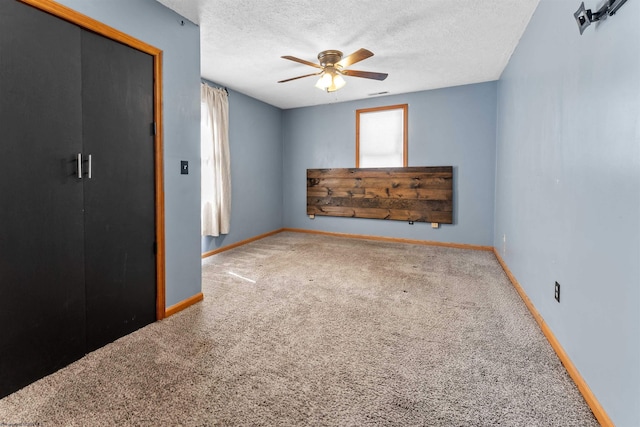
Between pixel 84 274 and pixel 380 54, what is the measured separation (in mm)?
3311

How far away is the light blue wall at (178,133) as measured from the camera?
221cm

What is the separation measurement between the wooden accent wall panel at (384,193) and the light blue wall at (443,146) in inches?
5.0

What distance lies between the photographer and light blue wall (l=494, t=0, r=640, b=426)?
1146mm

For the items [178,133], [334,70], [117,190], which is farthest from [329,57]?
[117,190]

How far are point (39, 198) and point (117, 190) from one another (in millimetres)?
429

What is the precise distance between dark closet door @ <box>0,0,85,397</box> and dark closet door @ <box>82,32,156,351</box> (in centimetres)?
7

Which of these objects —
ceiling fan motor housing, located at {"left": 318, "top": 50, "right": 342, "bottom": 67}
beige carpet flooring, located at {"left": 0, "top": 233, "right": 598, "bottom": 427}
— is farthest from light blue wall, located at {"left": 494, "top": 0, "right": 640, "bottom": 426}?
ceiling fan motor housing, located at {"left": 318, "top": 50, "right": 342, "bottom": 67}

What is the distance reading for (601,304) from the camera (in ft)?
4.38

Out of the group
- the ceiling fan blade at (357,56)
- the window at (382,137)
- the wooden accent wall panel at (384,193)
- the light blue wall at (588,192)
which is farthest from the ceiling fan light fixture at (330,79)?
the wooden accent wall panel at (384,193)

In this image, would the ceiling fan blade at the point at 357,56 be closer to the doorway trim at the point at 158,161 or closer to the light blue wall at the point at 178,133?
the light blue wall at the point at 178,133

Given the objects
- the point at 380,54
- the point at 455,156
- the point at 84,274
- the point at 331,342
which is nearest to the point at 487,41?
the point at 380,54

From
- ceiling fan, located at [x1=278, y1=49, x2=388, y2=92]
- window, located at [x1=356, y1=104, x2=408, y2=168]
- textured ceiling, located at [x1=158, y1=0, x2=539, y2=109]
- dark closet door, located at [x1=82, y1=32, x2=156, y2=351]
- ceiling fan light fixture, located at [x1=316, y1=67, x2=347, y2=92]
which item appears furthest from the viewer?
window, located at [x1=356, y1=104, x2=408, y2=168]

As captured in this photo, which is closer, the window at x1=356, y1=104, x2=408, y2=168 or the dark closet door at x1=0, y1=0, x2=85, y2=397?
the dark closet door at x1=0, y1=0, x2=85, y2=397

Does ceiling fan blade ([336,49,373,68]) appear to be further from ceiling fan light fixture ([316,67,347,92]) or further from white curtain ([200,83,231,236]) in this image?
white curtain ([200,83,231,236])
